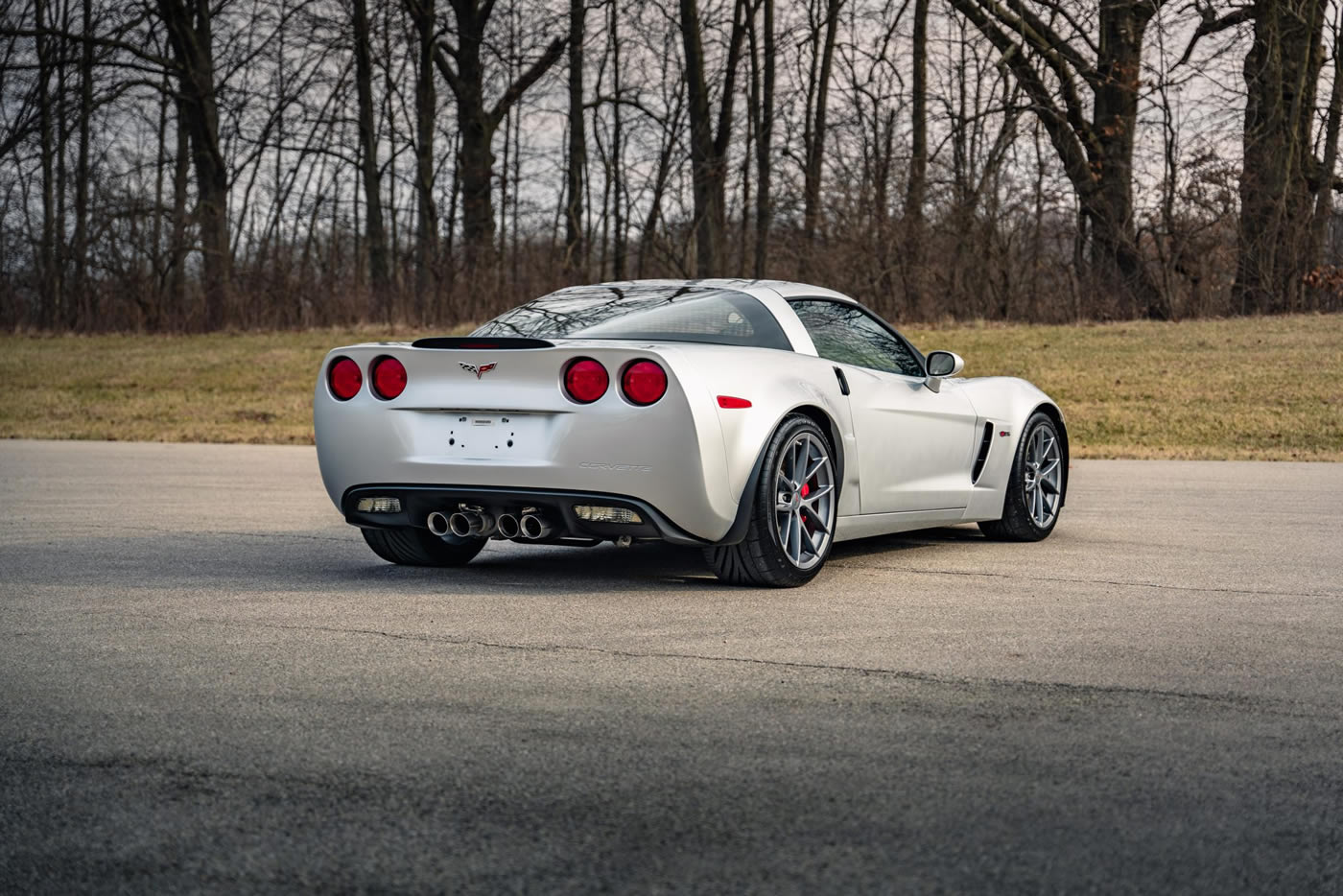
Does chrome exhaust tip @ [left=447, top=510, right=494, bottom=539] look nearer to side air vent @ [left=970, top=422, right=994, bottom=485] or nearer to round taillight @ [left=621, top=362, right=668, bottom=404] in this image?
round taillight @ [left=621, top=362, right=668, bottom=404]

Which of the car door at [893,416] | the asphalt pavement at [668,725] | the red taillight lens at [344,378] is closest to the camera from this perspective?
the asphalt pavement at [668,725]

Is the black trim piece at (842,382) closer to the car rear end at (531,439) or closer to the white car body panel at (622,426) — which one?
the white car body panel at (622,426)

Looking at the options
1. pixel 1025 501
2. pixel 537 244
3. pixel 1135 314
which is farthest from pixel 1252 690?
pixel 537 244

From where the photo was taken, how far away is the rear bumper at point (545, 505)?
6367mm

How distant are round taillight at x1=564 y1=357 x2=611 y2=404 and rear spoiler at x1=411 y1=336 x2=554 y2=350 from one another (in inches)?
5.3

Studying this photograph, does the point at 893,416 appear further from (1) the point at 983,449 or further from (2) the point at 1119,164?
(2) the point at 1119,164

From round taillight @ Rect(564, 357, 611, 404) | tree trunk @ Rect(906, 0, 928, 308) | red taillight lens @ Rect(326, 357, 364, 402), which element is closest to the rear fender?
round taillight @ Rect(564, 357, 611, 404)

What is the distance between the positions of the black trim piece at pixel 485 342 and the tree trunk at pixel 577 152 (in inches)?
1125

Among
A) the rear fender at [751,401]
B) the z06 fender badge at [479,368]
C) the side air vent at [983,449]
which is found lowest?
Answer: the side air vent at [983,449]

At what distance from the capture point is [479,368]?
657cm

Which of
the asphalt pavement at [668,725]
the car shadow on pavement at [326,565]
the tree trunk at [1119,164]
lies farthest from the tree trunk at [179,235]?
the asphalt pavement at [668,725]

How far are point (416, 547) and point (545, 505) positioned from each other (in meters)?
1.36

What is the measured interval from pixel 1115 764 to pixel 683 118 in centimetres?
3708

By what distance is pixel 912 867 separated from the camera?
3064mm
